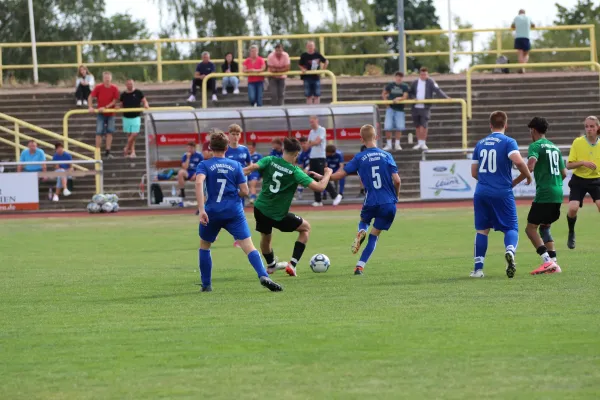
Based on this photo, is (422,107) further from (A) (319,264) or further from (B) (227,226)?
(B) (227,226)

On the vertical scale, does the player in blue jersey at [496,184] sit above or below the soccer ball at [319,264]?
above

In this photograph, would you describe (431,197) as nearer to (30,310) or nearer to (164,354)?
(30,310)

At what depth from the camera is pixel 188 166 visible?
30.5 meters

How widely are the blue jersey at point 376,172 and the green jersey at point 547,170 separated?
1695mm

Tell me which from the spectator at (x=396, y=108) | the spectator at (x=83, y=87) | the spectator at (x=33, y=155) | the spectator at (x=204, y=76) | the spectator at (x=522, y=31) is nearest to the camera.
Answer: the spectator at (x=33, y=155)

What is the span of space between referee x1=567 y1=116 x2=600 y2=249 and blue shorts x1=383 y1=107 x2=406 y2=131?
50.7 feet

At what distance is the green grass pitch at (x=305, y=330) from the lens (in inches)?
297

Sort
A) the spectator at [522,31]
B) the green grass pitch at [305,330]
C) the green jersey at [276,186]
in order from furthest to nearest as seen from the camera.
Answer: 1. the spectator at [522,31]
2. the green jersey at [276,186]
3. the green grass pitch at [305,330]

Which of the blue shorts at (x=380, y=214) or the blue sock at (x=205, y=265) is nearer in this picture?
the blue sock at (x=205, y=265)

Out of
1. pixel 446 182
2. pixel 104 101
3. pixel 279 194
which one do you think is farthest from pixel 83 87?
pixel 279 194

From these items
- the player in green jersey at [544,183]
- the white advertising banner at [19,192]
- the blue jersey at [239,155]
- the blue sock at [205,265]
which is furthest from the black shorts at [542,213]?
the white advertising banner at [19,192]

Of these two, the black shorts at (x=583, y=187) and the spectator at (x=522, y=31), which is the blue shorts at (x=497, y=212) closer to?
the black shorts at (x=583, y=187)

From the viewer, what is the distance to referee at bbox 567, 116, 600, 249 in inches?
655

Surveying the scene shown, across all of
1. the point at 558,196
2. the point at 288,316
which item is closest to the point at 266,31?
the point at 558,196
